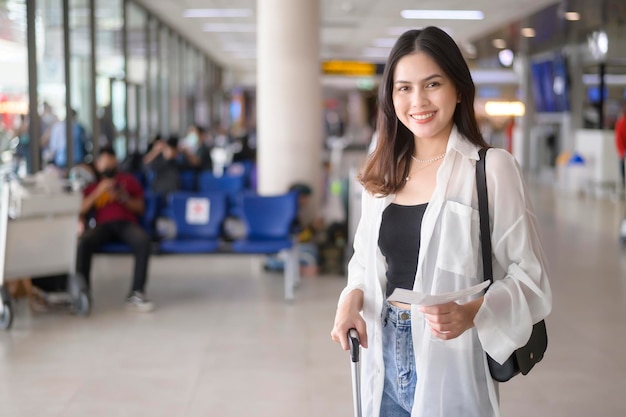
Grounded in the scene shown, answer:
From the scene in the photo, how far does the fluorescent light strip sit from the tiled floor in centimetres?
797

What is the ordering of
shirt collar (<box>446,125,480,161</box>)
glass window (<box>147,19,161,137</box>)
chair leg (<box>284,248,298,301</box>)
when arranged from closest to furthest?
shirt collar (<box>446,125,480,161</box>), chair leg (<box>284,248,298,301</box>), glass window (<box>147,19,161,137</box>)

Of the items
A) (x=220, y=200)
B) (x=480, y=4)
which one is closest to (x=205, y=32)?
(x=480, y=4)

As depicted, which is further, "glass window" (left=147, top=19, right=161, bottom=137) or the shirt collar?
"glass window" (left=147, top=19, right=161, bottom=137)

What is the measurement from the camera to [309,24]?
8.49 m

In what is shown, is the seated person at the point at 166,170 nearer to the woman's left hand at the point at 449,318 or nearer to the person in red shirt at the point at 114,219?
the person in red shirt at the point at 114,219

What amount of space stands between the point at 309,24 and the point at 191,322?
12.5ft

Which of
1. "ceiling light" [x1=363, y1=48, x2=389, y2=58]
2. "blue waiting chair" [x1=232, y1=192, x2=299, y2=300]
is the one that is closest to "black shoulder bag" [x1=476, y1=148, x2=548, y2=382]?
"blue waiting chair" [x1=232, y1=192, x2=299, y2=300]

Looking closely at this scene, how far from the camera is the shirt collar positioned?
77.2 inches

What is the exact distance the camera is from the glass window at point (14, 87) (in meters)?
7.64

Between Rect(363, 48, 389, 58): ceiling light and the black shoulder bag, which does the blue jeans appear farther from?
Rect(363, 48, 389, 58): ceiling light

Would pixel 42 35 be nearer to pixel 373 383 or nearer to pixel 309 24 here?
pixel 309 24

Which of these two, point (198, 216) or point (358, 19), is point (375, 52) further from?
point (198, 216)

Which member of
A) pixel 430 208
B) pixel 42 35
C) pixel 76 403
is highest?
pixel 42 35

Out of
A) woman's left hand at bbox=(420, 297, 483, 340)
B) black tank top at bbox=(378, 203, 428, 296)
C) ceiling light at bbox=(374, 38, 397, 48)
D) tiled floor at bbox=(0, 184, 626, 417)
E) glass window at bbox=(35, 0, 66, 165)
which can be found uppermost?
ceiling light at bbox=(374, 38, 397, 48)
